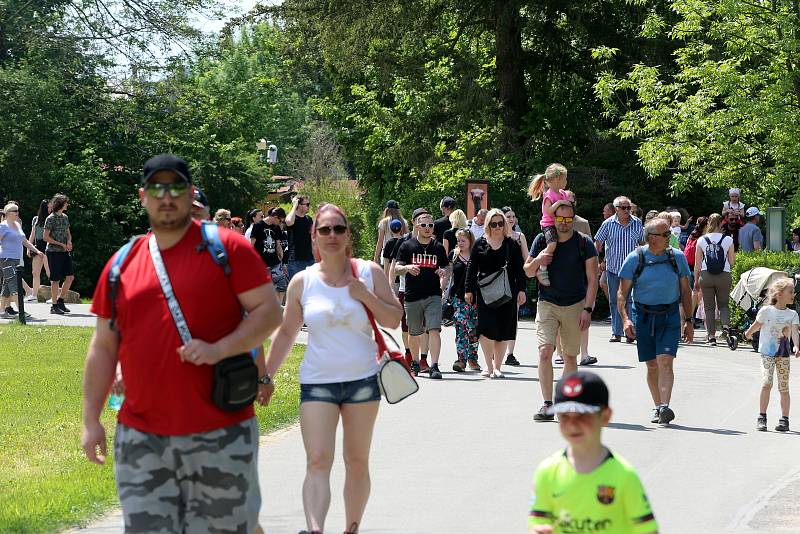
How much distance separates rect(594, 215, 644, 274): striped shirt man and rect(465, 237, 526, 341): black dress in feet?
13.0

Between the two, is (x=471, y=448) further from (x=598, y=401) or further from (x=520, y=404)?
(x=598, y=401)

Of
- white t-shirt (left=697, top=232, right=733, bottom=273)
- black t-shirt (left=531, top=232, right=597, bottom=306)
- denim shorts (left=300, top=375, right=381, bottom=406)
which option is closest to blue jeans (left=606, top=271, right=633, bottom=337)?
white t-shirt (left=697, top=232, right=733, bottom=273)

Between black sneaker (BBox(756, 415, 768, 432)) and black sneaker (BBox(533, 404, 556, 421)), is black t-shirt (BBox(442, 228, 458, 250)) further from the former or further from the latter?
black sneaker (BBox(756, 415, 768, 432))

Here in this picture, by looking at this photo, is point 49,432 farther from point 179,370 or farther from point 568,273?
point 179,370

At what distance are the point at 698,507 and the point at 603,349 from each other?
10.0 m

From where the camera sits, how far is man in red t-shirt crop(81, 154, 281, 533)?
494 cm

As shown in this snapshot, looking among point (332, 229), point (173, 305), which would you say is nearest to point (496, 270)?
point (332, 229)

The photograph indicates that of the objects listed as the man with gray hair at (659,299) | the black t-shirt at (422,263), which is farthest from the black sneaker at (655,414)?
the black t-shirt at (422,263)

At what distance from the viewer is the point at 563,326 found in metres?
11.7

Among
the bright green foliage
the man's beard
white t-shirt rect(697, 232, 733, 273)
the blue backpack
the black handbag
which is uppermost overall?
the bright green foliage

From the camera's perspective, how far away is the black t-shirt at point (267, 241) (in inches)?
778

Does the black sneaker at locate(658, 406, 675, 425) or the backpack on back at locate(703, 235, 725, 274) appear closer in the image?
the black sneaker at locate(658, 406, 675, 425)

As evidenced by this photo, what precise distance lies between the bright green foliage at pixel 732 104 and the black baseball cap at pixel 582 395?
19.0 meters

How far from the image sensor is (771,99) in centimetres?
2305
